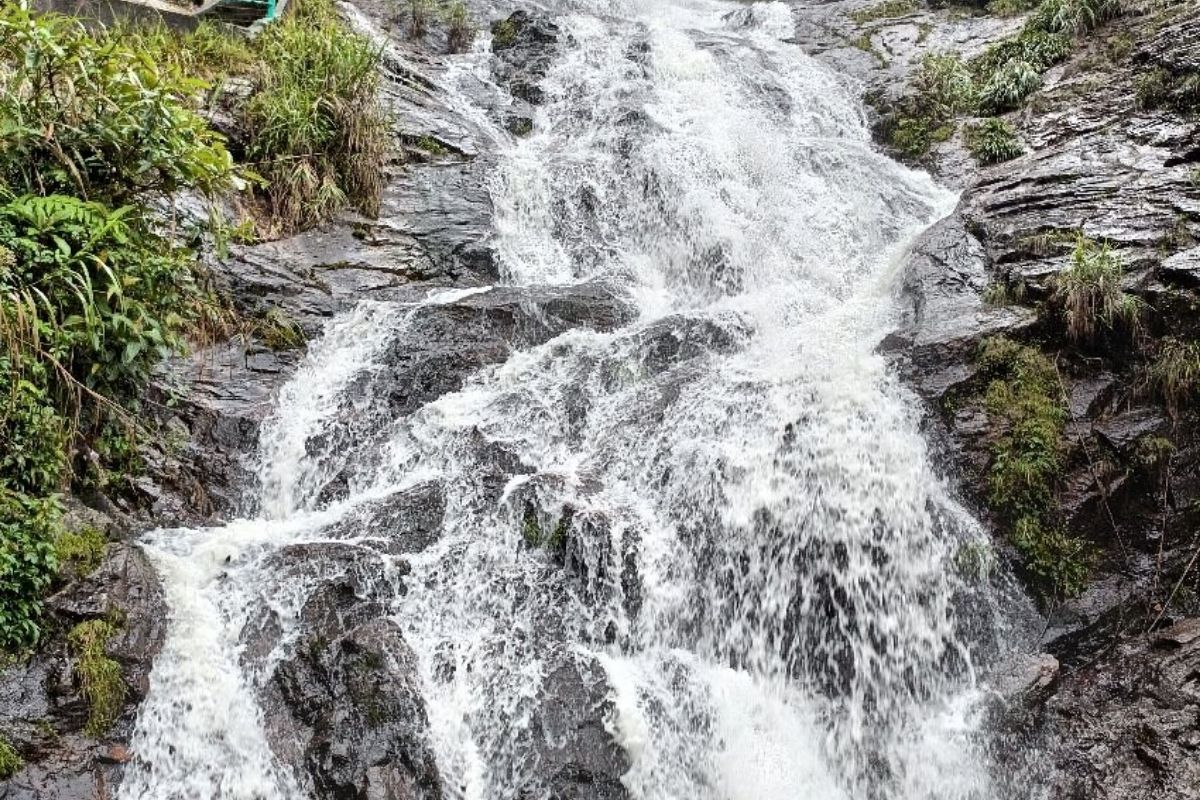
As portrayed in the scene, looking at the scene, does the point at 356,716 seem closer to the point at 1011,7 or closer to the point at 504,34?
the point at 504,34

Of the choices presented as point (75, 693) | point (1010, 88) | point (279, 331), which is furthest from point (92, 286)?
point (1010, 88)

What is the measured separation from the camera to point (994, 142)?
39.0 ft

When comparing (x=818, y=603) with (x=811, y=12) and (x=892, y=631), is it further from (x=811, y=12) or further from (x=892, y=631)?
(x=811, y=12)

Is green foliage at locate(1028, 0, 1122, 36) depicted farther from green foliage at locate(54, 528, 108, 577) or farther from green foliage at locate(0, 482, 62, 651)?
green foliage at locate(0, 482, 62, 651)

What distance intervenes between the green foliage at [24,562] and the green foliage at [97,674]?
9.3 inches

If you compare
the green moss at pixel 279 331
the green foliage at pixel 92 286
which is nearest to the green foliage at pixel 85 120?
the green foliage at pixel 92 286

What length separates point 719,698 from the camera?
6105mm

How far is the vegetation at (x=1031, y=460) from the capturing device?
6695 mm

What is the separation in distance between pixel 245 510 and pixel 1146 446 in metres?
7.74

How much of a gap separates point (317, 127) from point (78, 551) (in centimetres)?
626

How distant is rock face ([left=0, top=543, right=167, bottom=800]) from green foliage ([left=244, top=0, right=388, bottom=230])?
5297mm

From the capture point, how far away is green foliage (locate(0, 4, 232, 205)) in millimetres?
5645

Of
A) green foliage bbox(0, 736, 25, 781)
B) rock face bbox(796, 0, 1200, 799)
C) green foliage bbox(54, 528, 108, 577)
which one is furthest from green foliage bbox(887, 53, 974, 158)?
green foliage bbox(0, 736, 25, 781)

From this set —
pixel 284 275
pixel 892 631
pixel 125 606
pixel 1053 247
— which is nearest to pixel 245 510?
pixel 125 606
